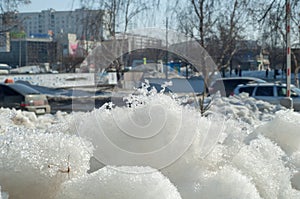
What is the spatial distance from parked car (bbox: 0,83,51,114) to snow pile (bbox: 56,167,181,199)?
13138mm

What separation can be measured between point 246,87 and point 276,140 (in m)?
14.1

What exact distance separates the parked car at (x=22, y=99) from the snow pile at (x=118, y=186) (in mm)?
13138

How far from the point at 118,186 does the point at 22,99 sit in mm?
13838

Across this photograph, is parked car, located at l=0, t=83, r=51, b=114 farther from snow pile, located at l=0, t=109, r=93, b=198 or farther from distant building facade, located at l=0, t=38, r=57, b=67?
distant building facade, located at l=0, t=38, r=57, b=67

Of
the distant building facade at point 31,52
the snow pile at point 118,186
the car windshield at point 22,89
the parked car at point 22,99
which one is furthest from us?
the distant building facade at point 31,52

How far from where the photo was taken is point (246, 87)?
55.6 ft

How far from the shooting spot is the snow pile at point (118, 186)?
1939mm

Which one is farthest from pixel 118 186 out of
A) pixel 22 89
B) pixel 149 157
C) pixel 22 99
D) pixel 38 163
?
pixel 22 89

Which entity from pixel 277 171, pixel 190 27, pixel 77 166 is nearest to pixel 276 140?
pixel 277 171

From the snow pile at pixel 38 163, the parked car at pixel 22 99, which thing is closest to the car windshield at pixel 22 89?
the parked car at pixel 22 99

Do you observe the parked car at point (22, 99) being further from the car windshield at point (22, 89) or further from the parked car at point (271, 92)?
the parked car at point (271, 92)

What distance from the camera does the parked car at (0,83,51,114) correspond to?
14898 mm

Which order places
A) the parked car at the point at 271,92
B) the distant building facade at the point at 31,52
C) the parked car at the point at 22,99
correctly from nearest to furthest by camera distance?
the parked car at the point at 22,99, the parked car at the point at 271,92, the distant building facade at the point at 31,52

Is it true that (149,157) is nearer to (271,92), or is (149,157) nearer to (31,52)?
(271,92)
